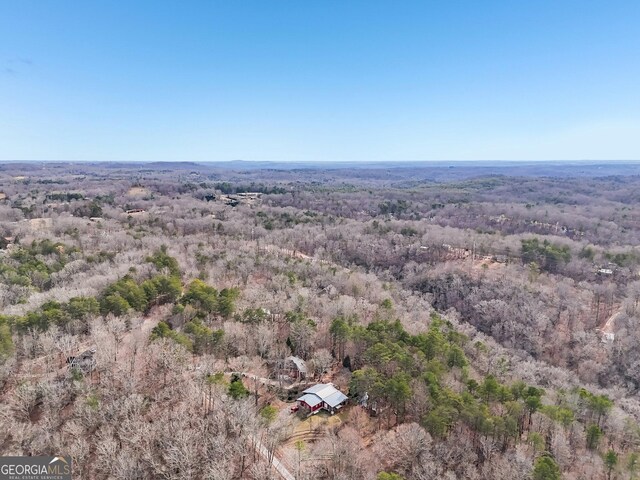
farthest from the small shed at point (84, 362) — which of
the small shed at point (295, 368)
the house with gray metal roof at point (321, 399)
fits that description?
the house with gray metal roof at point (321, 399)

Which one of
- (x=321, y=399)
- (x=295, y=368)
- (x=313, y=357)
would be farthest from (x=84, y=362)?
(x=313, y=357)

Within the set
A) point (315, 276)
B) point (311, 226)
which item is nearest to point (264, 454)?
Result: point (315, 276)

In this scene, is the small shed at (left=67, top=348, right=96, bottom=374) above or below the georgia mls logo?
above

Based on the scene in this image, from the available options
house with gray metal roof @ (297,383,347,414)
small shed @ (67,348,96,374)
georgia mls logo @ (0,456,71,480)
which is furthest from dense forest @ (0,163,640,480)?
house with gray metal roof @ (297,383,347,414)

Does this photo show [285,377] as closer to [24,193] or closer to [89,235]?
[89,235]

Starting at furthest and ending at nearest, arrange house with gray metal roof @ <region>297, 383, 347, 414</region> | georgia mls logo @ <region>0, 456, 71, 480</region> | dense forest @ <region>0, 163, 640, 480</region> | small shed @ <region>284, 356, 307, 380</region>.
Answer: small shed @ <region>284, 356, 307, 380</region>, house with gray metal roof @ <region>297, 383, 347, 414</region>, dense forest @ <region>0, 163, 640, 480</region>, georgia mls logo @ <region>0, 456, 71, 480</region>

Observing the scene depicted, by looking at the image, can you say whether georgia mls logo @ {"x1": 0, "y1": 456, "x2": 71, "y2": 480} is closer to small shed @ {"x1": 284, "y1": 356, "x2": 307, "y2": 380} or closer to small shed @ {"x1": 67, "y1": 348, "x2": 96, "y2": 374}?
small shed @ {"x1": 67, "y1": 348, "x2": 96, "y2": 374}
